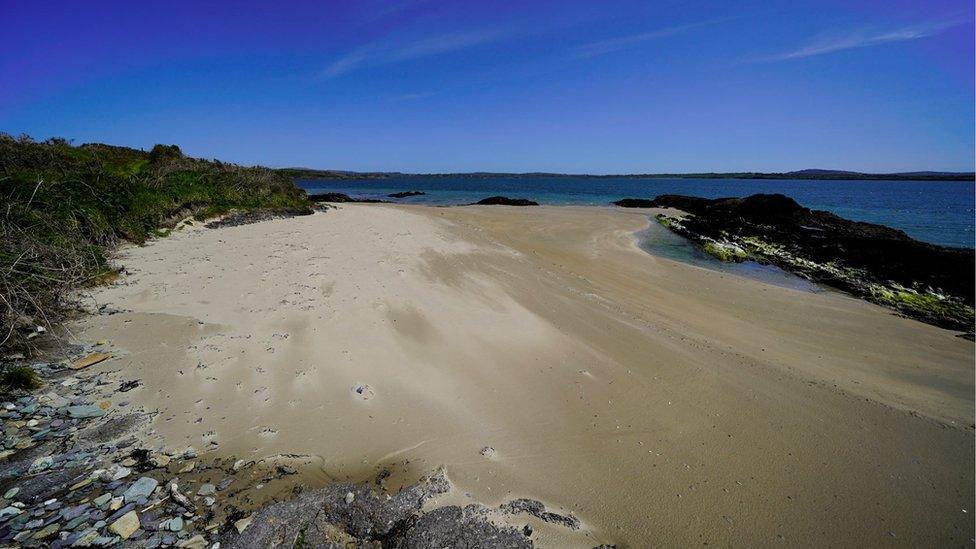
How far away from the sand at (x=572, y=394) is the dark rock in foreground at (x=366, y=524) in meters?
0.24

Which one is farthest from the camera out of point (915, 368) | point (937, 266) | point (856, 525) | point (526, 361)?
point (937, 266)

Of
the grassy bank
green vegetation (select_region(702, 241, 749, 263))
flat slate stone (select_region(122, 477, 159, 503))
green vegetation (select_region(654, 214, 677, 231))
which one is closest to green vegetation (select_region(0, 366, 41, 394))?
the grassy bank

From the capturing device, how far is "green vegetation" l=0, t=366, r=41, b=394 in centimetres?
369

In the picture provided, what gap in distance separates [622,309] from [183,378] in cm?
706

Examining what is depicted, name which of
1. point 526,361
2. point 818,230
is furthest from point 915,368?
point 818,230

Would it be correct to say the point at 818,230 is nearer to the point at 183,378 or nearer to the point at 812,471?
the point at 812,471

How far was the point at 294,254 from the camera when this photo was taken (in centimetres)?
923

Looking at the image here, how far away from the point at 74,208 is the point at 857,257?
21584 mm

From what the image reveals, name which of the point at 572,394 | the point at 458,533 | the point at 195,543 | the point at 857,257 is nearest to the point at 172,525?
the point at 195,543

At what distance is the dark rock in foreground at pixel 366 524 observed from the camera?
2.55 meters

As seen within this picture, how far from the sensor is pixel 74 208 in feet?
26.0

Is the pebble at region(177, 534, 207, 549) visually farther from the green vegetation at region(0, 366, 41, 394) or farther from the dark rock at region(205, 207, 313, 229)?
the dark rock at region(205, 207, 313, 229)

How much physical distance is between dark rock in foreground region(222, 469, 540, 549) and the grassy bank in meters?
3.84

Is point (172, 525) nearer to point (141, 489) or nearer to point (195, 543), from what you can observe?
point (195, 543)
